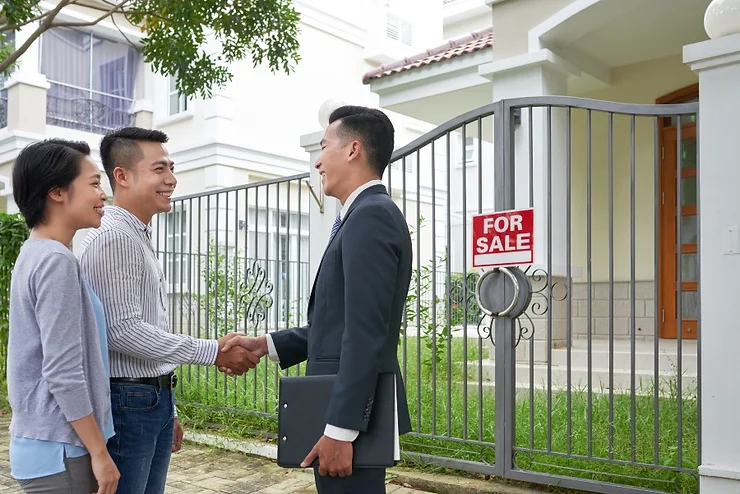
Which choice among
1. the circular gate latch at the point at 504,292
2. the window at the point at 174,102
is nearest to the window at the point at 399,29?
the window at the point at 174,102

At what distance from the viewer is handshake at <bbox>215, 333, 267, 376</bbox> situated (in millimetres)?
2854

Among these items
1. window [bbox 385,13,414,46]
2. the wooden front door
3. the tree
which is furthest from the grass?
window [bbox 385,13,414,46]

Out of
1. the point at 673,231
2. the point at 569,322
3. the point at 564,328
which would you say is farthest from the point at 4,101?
the point at 569,322

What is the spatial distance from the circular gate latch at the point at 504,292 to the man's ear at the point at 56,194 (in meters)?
2.76

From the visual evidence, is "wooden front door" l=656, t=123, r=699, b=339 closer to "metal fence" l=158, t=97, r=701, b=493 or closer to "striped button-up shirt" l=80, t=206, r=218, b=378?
"metal fence" l=158, t=97, r=701, b=493

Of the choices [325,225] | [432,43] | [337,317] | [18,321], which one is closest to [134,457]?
[18,321]

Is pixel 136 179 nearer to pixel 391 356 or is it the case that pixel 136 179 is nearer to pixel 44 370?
pixel 44 370

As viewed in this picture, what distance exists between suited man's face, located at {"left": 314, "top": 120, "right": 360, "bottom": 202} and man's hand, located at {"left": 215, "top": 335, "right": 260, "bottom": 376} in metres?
0.76

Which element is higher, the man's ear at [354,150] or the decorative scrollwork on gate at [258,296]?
the man's ear at [354,150]

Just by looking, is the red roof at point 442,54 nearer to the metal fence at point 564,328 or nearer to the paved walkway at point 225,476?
the metal fence at point 564,328

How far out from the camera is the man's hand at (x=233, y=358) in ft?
9.29

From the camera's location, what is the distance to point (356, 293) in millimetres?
2227

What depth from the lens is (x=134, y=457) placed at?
7.75ft

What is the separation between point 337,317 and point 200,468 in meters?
3.36
